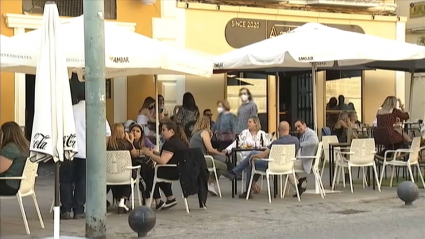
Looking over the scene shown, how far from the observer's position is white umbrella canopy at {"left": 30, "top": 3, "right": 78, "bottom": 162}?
27.3ft

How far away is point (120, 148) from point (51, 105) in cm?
288

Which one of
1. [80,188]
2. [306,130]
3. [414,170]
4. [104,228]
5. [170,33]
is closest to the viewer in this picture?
[104,228]

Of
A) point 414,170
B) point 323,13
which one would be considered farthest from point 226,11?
point 414,170

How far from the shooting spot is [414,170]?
54.9ft

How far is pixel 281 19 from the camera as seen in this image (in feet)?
69.4

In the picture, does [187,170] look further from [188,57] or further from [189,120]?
[189,120]

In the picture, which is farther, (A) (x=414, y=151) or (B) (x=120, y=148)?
(A) (x=414, y=151)

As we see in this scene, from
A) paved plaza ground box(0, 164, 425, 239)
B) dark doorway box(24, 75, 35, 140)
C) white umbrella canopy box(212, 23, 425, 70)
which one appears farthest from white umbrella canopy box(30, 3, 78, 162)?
dark doorway box(24, 75, 35, 140)

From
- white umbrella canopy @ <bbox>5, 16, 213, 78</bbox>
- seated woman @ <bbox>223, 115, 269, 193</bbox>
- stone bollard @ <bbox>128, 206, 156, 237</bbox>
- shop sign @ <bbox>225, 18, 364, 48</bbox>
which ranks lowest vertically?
stone bollard @ <bbox>128, 206, 156, 237</bbox>

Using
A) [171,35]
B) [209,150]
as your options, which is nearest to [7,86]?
[171,35]

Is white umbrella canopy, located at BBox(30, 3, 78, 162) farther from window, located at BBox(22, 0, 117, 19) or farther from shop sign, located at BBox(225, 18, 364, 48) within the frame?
shop sign, located at BBox(225, 18, 364, 48)

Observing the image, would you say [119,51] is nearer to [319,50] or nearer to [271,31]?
[319,50]

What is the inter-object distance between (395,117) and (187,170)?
5.32 m

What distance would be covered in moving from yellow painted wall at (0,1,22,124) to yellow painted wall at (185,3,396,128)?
454 centimetres
